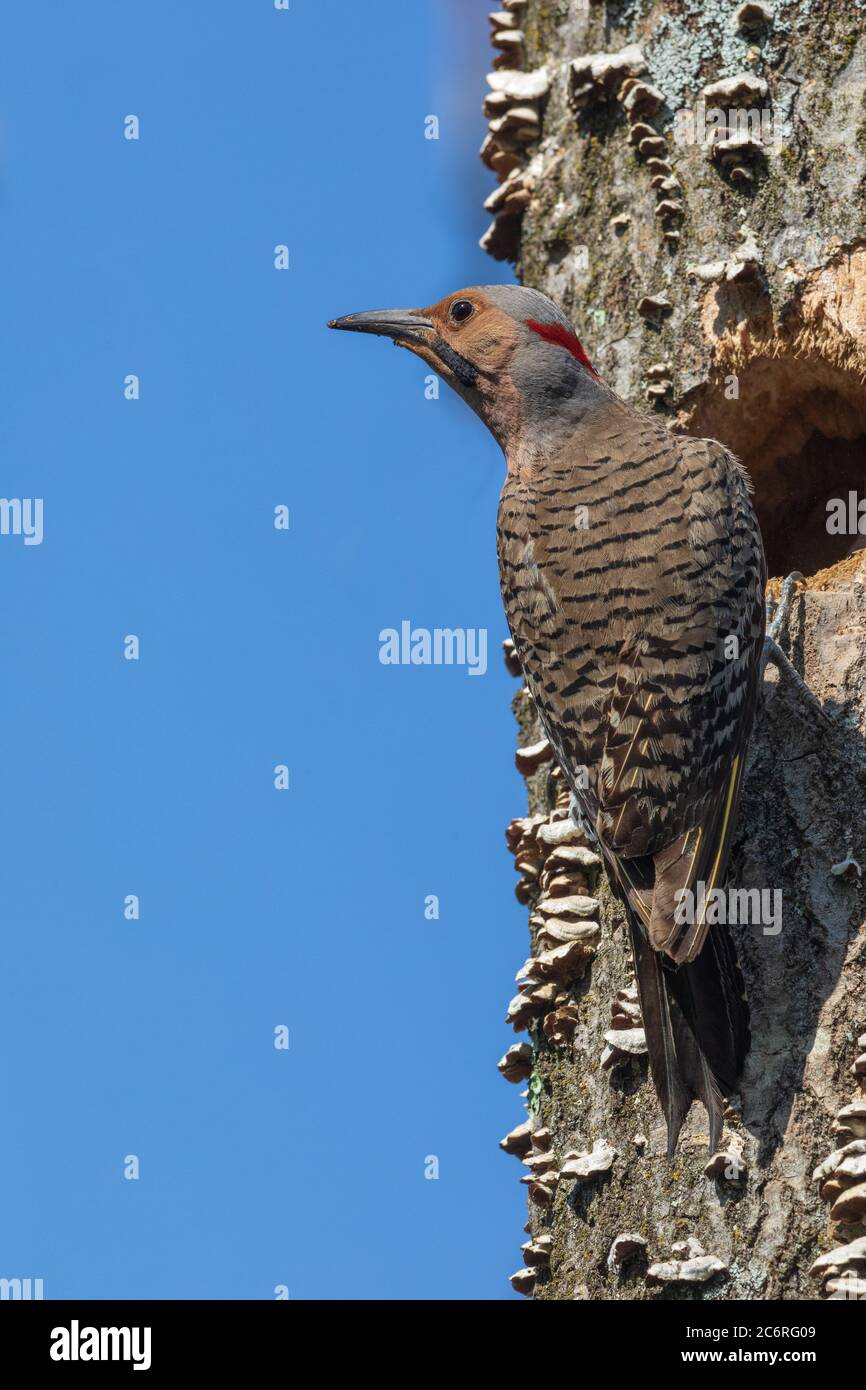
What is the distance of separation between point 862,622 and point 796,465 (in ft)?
3.91

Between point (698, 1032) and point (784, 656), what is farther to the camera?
point (784, 656)

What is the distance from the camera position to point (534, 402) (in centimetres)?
506

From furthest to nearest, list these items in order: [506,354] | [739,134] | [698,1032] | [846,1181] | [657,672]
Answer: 1. [506,354]
2. [739,134]
3. [657,672]
4. [698,1032]
5. [846,1181]

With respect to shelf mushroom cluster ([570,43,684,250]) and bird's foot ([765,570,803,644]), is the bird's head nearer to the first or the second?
shelf mushroom cluster ([570,43,684,250])

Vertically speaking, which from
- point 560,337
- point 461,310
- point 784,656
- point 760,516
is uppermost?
point 461,310

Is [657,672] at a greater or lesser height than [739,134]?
lesser

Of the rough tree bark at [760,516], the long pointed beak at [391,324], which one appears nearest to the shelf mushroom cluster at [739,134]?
the rough tree bark at [760,516]

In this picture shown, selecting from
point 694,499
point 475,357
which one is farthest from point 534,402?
point 694,499

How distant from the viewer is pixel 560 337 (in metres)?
5.00

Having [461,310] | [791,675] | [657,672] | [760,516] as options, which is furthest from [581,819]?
[461,310]

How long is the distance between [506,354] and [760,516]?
1112 mm

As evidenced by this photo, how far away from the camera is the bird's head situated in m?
4.99

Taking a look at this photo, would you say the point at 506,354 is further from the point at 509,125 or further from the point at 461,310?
the point at 509,125
